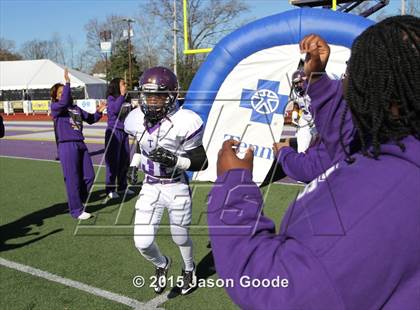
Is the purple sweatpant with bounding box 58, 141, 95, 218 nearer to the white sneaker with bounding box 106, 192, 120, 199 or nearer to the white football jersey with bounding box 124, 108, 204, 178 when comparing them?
the white sneaker with bounding box 106, 192, 120, 199

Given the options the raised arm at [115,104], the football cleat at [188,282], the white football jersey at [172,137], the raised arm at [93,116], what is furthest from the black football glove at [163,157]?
the raised arm at [115,104]

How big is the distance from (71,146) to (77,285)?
267 cm

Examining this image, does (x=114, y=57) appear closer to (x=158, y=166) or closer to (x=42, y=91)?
(x=42, y=91)

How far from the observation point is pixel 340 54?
7.23 meters

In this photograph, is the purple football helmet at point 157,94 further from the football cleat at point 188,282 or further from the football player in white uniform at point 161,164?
the football cleat at point 188,282

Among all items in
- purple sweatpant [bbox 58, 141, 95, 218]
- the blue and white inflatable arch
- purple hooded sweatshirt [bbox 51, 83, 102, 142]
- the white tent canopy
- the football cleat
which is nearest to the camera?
the football cleat

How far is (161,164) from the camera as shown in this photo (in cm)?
376

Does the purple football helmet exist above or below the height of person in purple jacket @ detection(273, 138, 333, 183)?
above

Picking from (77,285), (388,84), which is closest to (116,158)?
(77,285)

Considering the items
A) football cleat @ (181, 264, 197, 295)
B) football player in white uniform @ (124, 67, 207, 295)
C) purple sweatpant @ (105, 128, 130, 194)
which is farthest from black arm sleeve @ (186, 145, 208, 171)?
purple sweatpant @ (105, 128, 130, 194)

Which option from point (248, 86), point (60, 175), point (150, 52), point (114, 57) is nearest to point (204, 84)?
point (248, 86)

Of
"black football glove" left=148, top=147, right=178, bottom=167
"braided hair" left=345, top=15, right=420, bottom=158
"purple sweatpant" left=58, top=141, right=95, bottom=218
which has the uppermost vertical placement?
"braided hair" left=345, top=15, right=420, bottom=158

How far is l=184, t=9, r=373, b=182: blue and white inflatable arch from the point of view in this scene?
7.27m

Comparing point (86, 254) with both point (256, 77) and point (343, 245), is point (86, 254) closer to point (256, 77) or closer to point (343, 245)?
point (256, 77)
